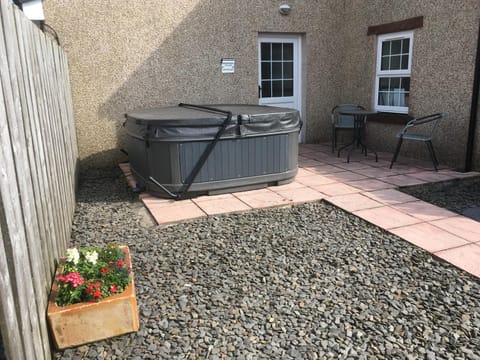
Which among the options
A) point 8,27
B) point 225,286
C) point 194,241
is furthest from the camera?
point 194,241

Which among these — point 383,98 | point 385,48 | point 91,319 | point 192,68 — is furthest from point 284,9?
point 91,319

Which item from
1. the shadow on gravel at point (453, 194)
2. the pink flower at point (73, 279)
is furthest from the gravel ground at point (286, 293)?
the shadow on gravel at point (453, 194)

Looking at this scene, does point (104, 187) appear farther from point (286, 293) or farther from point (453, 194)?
point (453, 194)

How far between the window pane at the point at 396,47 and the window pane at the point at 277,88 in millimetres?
2051

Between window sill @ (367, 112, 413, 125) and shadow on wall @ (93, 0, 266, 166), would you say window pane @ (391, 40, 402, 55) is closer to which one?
window sill @ (367, 112, 413, 125)

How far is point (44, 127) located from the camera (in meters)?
2.62

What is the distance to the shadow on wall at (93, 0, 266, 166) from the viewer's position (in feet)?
20.0

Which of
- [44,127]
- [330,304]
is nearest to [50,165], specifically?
[44,127]

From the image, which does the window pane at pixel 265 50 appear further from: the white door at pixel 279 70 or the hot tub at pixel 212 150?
the hot tub at pixel 212 150

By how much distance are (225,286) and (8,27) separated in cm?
192

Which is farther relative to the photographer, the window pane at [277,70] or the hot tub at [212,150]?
the window pane at [277,70]

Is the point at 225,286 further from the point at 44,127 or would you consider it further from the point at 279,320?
the point at 44,127

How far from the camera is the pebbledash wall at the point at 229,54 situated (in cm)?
544

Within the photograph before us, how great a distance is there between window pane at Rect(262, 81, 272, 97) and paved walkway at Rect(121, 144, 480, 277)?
5.92 ft
